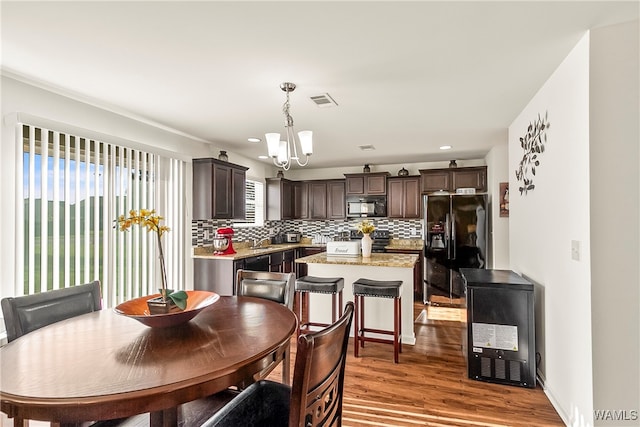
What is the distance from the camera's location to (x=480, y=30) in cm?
179

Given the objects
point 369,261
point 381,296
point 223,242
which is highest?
point 223,242

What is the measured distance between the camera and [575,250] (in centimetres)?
197

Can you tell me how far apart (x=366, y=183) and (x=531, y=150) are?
338cm

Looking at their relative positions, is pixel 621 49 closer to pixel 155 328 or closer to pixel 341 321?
pixel 341 321

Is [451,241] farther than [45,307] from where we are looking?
Yes

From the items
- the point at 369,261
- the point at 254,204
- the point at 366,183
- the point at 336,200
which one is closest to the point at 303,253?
Result: the point at 336,200

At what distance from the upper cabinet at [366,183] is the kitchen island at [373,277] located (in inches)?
93.5

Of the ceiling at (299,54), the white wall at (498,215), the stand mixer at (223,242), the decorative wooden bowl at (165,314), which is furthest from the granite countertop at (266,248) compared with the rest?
the decorative wooden bowl at (165,314)

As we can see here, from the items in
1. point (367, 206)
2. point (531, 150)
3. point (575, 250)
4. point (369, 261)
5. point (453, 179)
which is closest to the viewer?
point (575, 250)

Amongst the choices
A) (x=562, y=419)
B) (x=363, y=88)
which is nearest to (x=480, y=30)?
(x=363, y=88)

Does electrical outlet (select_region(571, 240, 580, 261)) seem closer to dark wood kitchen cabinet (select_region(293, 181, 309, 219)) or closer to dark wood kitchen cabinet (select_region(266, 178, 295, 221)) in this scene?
dark wood kitchen cabinet (select_region(266, 178, 295, 221))

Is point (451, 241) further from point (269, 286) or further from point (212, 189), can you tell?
point (212, 189)

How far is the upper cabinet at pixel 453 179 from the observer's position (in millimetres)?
5191

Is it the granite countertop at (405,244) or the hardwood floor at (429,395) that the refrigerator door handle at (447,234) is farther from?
the hardwood floor at (429,395)
